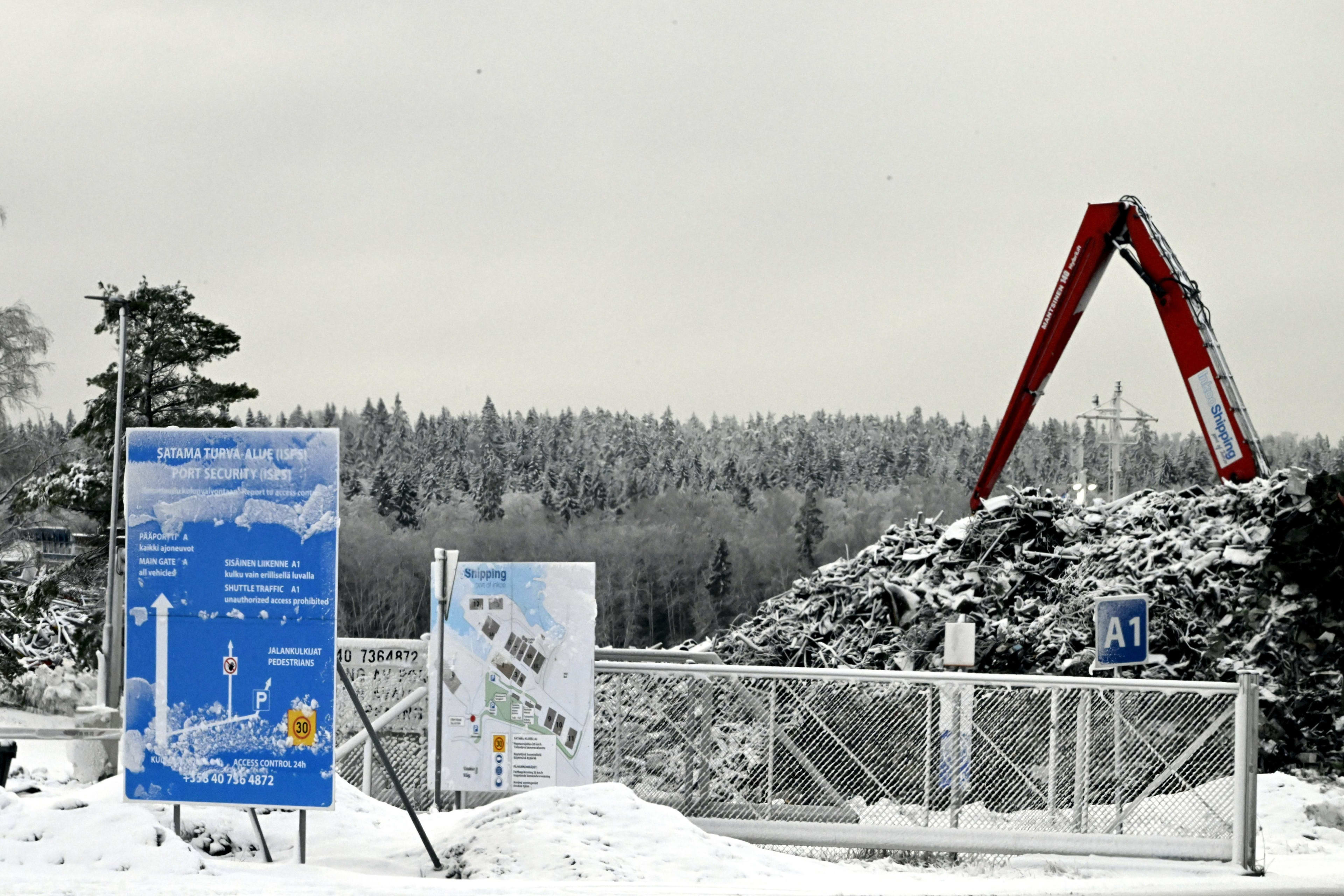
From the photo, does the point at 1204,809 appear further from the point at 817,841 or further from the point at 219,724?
the point at 219,724

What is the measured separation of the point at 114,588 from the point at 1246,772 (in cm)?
2318

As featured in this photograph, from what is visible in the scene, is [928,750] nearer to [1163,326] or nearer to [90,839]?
[90,839]

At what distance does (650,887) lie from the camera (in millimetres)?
8469

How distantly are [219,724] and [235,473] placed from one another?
154 centimetres

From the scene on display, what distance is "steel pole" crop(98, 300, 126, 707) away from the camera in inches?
713

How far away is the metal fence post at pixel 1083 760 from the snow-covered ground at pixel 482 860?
34 centimetres

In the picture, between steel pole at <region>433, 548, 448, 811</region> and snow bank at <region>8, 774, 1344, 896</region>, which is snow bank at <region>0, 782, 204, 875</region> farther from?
steel pole at <region>433, 548, 448, 811</region>

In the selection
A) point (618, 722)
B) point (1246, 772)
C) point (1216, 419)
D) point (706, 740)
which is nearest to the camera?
point (1246, 772)

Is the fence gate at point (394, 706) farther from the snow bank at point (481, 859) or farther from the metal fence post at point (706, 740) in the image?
the metal fence post at point (706, 740)

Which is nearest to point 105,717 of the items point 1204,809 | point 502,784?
point 502,784

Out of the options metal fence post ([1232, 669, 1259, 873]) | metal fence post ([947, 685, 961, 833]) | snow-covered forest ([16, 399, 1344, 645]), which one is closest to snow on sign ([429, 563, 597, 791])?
metal fence post ([947, 685, 961, 833])

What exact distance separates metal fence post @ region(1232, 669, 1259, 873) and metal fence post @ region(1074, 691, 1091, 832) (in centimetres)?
103

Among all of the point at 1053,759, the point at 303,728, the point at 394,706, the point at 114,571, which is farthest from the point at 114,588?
the point at 1053,759

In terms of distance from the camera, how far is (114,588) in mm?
27938
